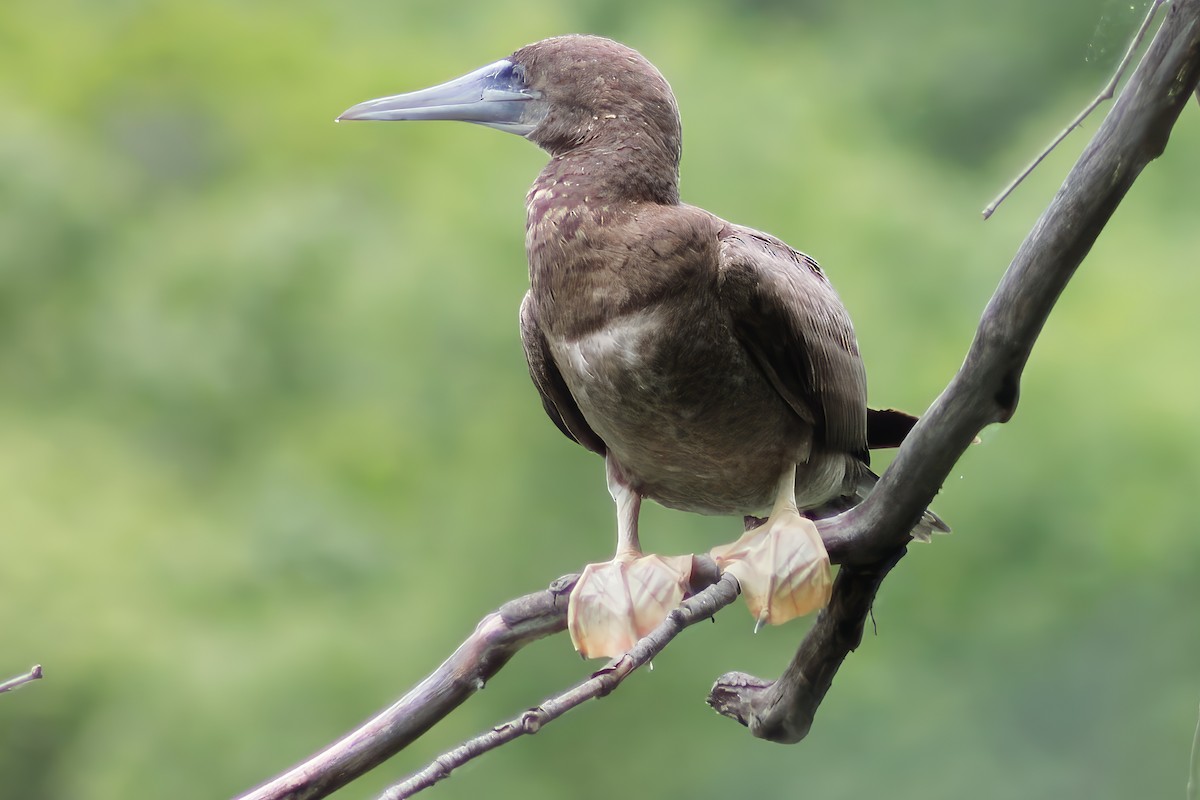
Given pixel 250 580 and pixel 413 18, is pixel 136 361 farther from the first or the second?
pixel 413 18

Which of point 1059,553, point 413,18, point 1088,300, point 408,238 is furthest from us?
point 413,18

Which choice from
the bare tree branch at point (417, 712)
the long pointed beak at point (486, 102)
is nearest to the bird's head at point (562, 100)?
the long pointed beak at point (486, 102)

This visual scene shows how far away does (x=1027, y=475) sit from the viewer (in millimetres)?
5336

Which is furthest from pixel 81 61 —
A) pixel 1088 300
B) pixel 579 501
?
pixel 1088 300

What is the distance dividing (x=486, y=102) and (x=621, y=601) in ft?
2.86

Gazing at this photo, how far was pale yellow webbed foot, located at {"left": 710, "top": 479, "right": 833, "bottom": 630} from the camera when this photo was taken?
2.20m

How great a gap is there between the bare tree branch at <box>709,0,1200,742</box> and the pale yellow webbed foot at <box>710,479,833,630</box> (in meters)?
0.03

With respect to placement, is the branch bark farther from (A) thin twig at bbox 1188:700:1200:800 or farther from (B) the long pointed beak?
(B) the long pointed beak

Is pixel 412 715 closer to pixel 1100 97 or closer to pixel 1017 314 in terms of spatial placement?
pixel 1017 314

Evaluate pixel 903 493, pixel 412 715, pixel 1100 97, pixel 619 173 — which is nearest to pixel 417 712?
pixel 412 715

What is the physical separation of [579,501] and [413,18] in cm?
385

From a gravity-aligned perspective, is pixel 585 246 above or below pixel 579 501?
above

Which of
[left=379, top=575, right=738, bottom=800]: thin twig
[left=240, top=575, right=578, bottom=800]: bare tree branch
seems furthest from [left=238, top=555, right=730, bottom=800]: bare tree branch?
[left=379, top=575, right=738, bottom=800]: thin twig

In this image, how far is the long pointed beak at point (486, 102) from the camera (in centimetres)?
249
